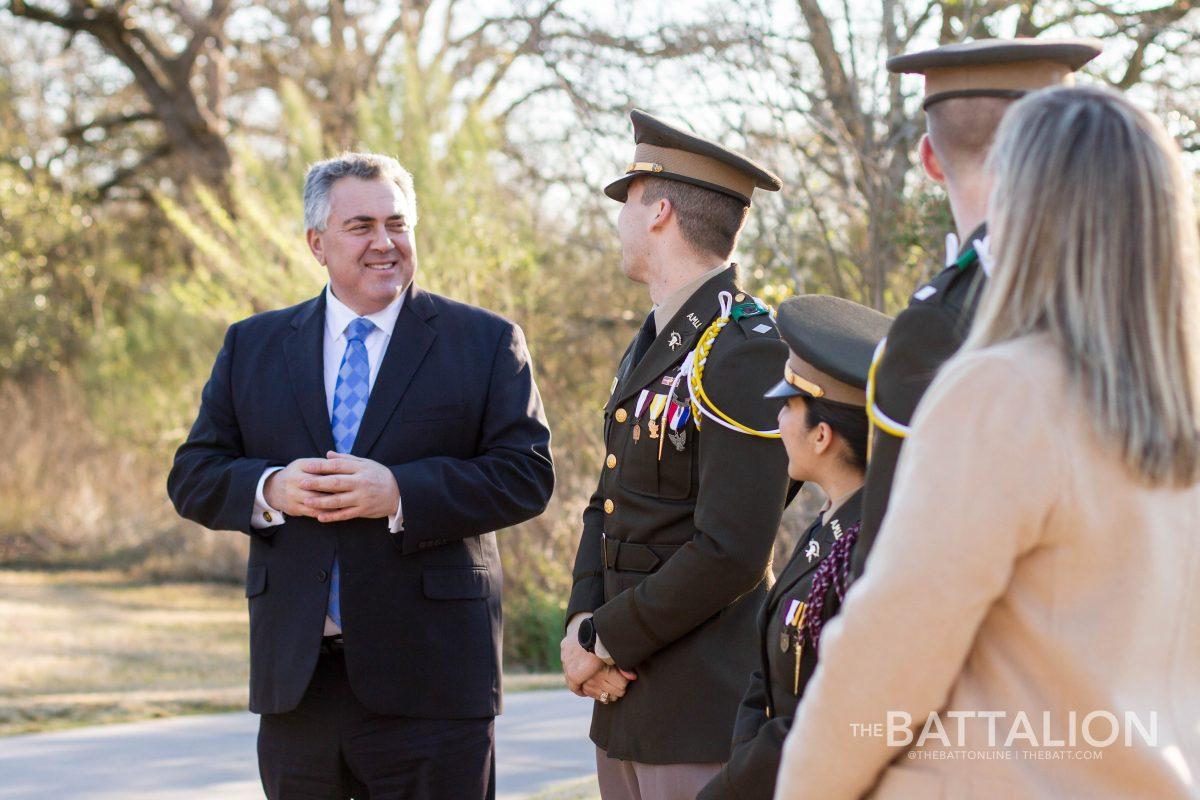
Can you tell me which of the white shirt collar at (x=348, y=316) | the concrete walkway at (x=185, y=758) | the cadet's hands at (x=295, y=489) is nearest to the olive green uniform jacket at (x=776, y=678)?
the cadet's hands at (x=295, y=489)

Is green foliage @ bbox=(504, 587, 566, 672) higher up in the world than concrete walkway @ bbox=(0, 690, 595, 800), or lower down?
lower down

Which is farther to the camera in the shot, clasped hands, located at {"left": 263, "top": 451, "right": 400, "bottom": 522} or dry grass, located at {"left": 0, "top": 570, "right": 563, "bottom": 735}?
dry grass, located at {"left": 0, "top": 570, "right": 563, "bottom": 735}

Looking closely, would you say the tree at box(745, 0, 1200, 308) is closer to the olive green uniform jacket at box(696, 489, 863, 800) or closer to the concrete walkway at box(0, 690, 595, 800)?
the concrete walkway at box(0, 690, 595, 800)

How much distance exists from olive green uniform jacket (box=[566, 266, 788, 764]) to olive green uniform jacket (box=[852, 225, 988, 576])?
37.8 inches

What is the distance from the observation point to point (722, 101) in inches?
Answer: 339

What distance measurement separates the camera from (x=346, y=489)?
3316mm

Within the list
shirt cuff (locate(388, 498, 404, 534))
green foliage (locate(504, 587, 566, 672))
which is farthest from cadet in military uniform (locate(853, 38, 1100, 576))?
green foliage (locate(504, 587, 566, 672))

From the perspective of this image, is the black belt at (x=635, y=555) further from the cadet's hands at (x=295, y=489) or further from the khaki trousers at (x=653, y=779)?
the cadet's hands at (x=295, y=489)

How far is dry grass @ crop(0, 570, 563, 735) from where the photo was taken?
24.3 feet

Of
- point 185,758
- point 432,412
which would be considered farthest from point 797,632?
point 185,758

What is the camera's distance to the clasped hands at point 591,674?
9.97ft

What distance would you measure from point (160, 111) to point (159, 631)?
11.1 metres

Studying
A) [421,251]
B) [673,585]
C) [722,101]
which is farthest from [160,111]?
[673,585]

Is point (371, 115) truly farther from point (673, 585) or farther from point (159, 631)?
point (673, 585)
